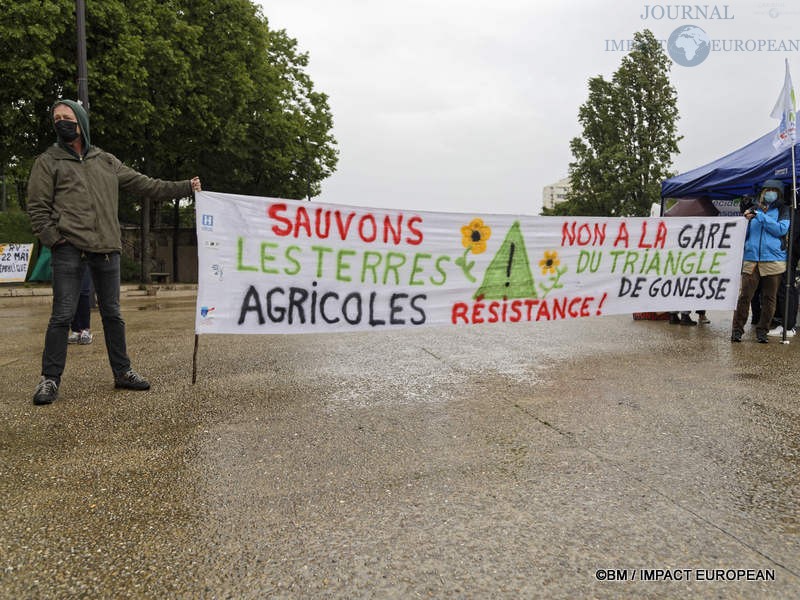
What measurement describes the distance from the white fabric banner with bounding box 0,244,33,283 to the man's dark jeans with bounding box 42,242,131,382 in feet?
50.6

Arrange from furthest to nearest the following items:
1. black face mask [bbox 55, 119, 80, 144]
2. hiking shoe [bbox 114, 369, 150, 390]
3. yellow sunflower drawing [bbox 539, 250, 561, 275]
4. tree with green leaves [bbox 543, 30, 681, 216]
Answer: tree with green leaves [bbox 543, 30, 681, 216], yellow sunflower drawing [bbox 539, 250, 561, 275], hiking shoe [bbox 114, 369, 150, 390], black face mask [bbox 55, 119, 80, 144]

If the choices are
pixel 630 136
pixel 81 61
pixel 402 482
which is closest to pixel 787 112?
pixel 402 482

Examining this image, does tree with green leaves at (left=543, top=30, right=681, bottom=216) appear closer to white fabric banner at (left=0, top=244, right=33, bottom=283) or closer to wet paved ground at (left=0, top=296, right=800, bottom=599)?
white fabric banner at (left=0, top=244, right=33, bottom=283)

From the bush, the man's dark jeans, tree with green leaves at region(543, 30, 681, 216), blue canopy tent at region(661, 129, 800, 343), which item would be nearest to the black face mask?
the man's dark jeans

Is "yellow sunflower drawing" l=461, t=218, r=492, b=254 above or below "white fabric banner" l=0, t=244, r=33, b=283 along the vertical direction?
above

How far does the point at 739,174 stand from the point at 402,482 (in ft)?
25.9

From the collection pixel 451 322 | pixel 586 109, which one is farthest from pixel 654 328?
pixel 586 109

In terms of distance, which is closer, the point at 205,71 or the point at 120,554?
the point at 120,554

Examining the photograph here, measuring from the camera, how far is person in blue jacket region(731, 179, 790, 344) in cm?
718

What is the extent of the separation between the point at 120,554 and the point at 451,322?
161 inches

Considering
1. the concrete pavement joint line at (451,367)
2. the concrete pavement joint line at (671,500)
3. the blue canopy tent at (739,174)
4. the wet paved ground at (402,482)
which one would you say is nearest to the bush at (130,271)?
the wet paved ground at (402,482)

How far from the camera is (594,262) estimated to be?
22.3ft

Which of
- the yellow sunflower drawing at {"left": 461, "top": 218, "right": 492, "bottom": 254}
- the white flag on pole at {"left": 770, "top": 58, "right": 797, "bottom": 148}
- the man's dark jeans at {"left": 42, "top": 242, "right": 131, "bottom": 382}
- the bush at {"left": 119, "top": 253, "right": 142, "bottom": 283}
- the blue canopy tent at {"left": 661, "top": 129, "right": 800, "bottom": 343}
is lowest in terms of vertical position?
the bush at {"left": 119, "top": 253, "right": 142, "bottom": 283}

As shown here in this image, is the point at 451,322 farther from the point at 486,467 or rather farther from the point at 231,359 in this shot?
the point at 486,467
